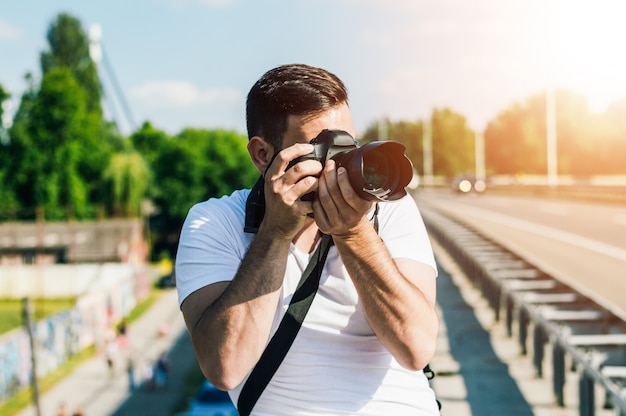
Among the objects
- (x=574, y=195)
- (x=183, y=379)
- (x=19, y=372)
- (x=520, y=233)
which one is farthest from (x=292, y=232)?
(x=574, y=195)

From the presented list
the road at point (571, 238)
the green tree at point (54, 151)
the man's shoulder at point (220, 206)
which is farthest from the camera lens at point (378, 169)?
the green tree at point (54, 151)

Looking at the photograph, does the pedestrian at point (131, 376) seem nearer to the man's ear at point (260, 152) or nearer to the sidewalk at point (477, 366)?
the sidewalk at point (477, 366)

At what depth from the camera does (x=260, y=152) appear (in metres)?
2.01

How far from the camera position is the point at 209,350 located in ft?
6.22

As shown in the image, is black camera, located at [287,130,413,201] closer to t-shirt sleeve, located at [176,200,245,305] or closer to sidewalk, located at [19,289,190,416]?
t-shirt sleeve, located at [176,200,245,305]

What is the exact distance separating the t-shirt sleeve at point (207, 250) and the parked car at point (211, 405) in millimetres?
16440

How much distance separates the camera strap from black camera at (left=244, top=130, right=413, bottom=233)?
9.3 inches

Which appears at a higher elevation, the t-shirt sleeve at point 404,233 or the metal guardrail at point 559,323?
the t-shirt sleeve at point 404,233

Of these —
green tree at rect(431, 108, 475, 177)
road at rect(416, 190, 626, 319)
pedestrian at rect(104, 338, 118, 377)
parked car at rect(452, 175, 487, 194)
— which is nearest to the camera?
parked car at rect(452, 175, 487, 194)

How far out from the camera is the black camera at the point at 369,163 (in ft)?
5.49

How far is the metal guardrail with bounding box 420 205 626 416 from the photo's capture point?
4.09m

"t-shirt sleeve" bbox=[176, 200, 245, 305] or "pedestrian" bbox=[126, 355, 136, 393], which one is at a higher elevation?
"t-shirt sleeve" bbox=[176, 200, 245, 305]

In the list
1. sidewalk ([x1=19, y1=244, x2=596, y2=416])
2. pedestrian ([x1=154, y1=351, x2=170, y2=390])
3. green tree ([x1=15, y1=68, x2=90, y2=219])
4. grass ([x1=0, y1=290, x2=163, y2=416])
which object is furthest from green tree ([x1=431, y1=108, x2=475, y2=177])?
sidewalk ([x1=19, y1=244, x2=596, y2=416])

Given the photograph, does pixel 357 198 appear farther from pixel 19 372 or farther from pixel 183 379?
pixel 19 372
